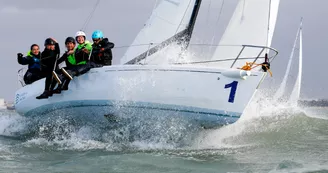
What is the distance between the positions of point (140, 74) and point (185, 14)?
234 centimetres

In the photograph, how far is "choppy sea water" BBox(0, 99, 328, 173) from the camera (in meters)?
5.80

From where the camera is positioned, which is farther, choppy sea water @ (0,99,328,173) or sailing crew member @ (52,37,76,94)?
sailing crew member @ (52,37,76,94)

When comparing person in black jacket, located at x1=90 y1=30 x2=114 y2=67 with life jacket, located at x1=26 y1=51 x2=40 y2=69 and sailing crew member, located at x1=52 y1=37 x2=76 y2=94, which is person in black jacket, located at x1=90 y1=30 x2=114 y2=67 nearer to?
sailing crew member, located at x1=52 y1=37 x2=76 y2=94

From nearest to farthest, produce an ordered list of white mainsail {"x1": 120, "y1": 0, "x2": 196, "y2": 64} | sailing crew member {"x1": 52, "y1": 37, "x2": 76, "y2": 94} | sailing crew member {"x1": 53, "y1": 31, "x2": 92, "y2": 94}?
sailing crew member {"x1": 53, "y1": 31, "x2": 92, "y2": 94}
sailing crew member {"x1": 52, "y1": 37, "x2": 76, "y2": 94}
white mainsail {"x1": 120, "y1": 0, "x2": 196, "y2": 64}

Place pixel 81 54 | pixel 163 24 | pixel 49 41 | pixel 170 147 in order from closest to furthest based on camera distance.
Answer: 1. pixel 170 147
2. pixel 81 54
3. pixel 49 41
4. pixel 163 24

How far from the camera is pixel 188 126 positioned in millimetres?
7301

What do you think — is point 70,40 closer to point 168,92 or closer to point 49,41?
point 49,41

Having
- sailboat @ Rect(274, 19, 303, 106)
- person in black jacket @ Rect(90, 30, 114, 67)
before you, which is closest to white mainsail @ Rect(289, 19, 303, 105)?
sailboat @ Rect(274, 19, 303, 106)

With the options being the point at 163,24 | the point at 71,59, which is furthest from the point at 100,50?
the point at 163,24

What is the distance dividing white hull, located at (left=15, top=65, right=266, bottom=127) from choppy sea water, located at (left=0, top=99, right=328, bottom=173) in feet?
0.91

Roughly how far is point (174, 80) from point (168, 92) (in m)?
0.20

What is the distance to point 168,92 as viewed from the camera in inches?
286

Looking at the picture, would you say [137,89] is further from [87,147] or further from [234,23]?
[234,23]

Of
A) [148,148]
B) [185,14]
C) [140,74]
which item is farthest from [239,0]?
[148,148]
